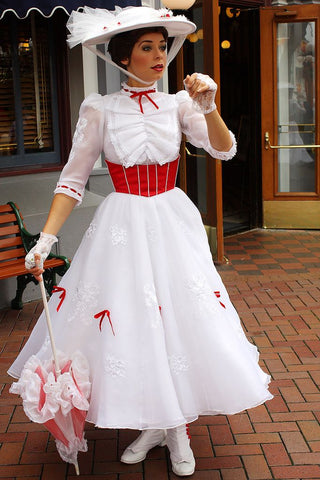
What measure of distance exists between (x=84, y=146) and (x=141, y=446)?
4.42 feet

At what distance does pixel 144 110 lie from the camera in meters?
3.16

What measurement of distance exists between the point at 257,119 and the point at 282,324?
135 inches

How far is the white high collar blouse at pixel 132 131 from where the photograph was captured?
10.3 ft

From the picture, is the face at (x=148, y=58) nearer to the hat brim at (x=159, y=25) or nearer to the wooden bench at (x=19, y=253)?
the hat brim at (x=159, y=25)

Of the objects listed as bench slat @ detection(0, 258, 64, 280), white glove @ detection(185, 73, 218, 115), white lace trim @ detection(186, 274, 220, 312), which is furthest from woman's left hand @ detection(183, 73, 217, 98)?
bench slat @ detection(0, 258, 64, 280)

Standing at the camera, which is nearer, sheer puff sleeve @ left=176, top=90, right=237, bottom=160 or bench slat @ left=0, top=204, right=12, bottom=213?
sheer puff sleeve @ left=176, top=90, right=237, bottom=160

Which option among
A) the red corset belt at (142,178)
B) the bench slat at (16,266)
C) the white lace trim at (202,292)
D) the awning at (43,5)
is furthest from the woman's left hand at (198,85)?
the bench slat at (16,266)

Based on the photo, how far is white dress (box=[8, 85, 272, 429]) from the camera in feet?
9.68

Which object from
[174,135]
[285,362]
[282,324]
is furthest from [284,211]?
[174,135]

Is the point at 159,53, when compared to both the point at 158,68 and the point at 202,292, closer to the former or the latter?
the point at 158,68

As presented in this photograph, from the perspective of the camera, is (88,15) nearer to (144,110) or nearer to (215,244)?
(144,110)

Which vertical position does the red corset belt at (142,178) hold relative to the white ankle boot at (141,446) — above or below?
above

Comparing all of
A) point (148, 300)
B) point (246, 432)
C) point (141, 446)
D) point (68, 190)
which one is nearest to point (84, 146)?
point (68, 190)

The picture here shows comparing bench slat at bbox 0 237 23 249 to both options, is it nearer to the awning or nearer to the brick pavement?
the brick pavement
